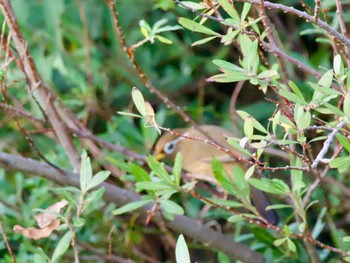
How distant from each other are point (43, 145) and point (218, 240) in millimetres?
1285

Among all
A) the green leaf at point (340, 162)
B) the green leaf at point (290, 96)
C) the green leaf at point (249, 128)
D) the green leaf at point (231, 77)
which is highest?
the green leaf at point (231, 77)

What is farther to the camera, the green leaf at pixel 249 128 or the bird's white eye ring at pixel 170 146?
the bird's white eye ring at pixel 170 146

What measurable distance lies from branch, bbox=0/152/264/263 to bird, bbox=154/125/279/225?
155 millimetres

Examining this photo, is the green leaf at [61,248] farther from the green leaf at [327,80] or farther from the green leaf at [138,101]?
the green leaf at [327,80]

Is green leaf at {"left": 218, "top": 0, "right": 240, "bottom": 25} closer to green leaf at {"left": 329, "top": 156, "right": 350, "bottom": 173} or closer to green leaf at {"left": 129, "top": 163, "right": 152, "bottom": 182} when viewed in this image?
green leaf at {"left": 329, "top": 156, "right": 350, "bottom": 173}

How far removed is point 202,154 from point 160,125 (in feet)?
1.09

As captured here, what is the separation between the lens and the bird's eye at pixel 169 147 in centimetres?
351

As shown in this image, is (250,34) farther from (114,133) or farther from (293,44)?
(293,44)

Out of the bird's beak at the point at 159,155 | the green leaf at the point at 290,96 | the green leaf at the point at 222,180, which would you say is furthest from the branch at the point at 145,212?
the bird's beak at the point at 159,155

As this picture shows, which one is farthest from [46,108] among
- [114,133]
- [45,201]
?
[114,133]

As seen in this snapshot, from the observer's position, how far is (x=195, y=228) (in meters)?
2.44

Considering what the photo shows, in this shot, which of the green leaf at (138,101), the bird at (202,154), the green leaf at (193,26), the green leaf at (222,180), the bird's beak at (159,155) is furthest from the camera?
the bird's beak at (159,155)

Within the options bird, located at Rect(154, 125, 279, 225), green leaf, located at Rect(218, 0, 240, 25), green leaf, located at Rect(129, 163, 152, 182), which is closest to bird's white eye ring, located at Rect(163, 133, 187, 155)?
bird, located at Rect(154, 125, 279, 225)

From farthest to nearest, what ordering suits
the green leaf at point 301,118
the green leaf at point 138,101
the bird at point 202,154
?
1. the bird at point 202,154
2. the green leaf at point 138,101
3. the green leaf at point 301,118
